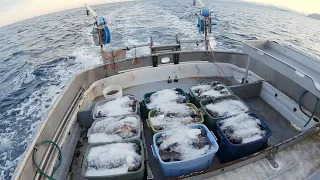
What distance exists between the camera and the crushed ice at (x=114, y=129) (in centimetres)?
238

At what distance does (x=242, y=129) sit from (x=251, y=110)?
4.83ft

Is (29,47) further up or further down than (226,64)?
further down

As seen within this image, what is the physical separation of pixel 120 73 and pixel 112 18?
56.6ft

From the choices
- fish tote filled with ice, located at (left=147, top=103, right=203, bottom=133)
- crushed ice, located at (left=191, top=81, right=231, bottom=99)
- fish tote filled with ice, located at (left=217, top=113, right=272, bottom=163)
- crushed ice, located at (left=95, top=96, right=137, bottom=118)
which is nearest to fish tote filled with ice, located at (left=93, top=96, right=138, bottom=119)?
crushed ice, located at (left=95, top=96, right=137, bottom=118)

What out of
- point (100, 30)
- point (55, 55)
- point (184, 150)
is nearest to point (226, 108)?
point (184, 150)

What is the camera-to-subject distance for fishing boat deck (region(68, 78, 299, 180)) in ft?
8.68

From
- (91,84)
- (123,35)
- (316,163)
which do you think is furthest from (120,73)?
(123,35)

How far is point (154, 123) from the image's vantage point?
2555 millimetres

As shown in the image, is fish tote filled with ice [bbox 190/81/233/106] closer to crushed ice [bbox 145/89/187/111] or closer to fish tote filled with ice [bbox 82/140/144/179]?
crushed ice [bbox 145/89/187/111]

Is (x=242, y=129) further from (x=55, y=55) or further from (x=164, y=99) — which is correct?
(x=55, y=55)

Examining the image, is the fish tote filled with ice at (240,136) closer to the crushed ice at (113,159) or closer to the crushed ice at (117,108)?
the crushed ice at (113,159)

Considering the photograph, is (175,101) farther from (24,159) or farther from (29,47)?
(29,47)

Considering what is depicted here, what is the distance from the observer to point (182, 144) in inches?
84.7

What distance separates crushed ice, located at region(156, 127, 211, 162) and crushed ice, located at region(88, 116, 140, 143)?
17.2 inches
